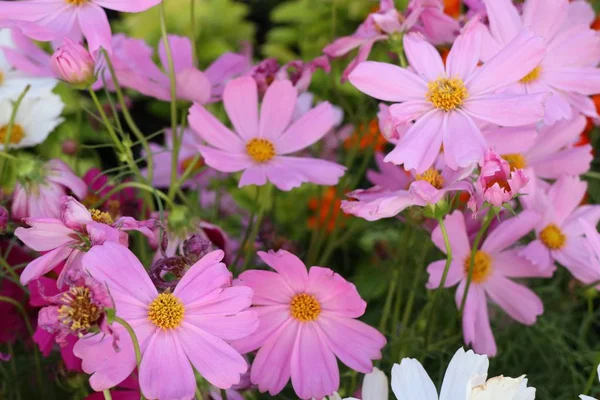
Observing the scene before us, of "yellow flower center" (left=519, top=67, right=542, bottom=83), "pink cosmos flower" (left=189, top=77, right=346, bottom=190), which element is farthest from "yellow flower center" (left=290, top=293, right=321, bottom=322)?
"yellow flower center" (left=519, top=67, right=542, bottom=83)

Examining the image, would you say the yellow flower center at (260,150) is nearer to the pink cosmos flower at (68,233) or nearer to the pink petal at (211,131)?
the pink petal at (211,131)

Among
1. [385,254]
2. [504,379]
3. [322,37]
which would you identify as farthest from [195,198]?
[322,37]

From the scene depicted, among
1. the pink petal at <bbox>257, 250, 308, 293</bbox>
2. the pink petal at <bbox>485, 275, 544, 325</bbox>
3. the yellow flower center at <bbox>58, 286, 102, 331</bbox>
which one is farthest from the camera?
the pink petal at <bbox>485, 275, 544, 325</bbox>

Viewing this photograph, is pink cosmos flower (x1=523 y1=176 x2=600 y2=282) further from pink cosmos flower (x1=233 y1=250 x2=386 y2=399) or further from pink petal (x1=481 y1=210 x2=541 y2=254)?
pink cosmos flower (x1=233 y1=250 x2=386 y2=399)

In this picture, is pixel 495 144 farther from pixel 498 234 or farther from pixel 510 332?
pixel 510 332

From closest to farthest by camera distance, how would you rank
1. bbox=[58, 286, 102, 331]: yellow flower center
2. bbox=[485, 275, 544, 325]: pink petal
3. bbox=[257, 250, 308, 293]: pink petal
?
bbox=[58, 286, 102, 331]: yellow flower center
bbox=[257, 250, 308, 293]: pink petal
bbox=[485, 275, 544, 325]: pink petal

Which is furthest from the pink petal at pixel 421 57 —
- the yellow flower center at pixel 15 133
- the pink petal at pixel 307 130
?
the yellow flower center at pixel 15 133
